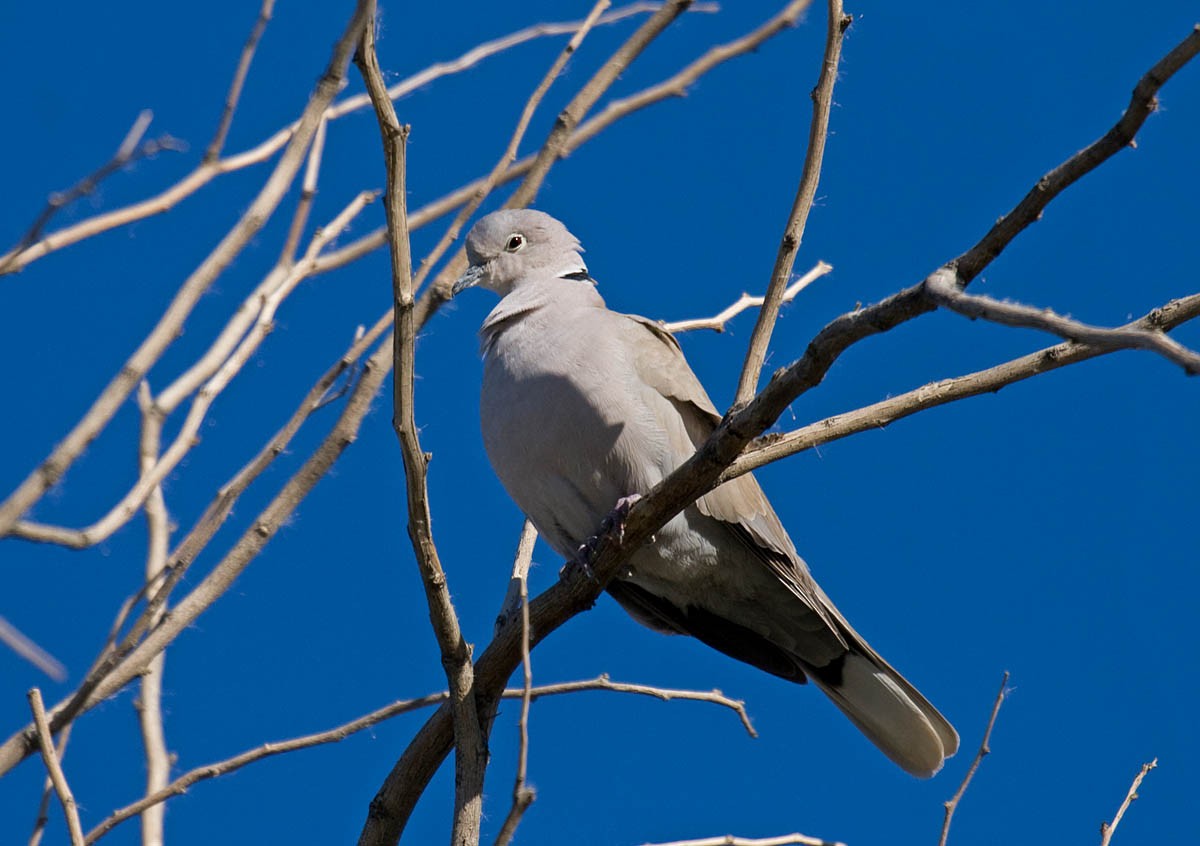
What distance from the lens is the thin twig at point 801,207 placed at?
2742mm

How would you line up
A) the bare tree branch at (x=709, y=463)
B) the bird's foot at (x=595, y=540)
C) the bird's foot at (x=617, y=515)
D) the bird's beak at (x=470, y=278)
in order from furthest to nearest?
1. the bird's beak at (x=470, y=278)
2. the bird's foot at (x=617, y=515)
3. the bird's foot at (x=595, y=540)
4. the bare tree branch at (x=709, y=463)

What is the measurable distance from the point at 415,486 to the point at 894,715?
7.48ft

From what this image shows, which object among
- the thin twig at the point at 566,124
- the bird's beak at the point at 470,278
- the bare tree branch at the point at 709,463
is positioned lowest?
the bare tree branch at the point at 709,463

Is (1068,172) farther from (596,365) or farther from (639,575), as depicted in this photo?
(639,575)

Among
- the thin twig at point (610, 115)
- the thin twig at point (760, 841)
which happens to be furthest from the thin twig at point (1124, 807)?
the thin twig at point (610, 115)

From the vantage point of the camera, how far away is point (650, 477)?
161 inches

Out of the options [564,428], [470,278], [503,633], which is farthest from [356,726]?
[470,278]

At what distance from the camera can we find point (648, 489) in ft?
12.9

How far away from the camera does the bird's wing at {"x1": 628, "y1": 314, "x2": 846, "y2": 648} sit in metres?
4.18

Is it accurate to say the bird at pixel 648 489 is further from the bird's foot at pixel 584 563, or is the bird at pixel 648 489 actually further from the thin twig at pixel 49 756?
the thin twig at pixel 49 756

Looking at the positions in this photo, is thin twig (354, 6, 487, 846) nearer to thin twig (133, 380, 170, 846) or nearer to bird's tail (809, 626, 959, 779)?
thin twig (133, 380, 170, 846)

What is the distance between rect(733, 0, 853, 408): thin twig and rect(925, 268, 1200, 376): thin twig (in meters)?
0.64

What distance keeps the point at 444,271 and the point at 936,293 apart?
1.73 meters

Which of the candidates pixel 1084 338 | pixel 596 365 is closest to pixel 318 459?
pixel 596 365
